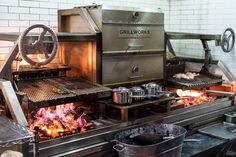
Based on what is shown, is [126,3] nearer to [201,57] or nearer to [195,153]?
[201,57]

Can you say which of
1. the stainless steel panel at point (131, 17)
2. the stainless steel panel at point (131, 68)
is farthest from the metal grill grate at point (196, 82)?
the stainless steel panel at point (131, 17)

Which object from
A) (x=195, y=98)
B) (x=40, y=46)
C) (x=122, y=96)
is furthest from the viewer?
(x=195, y=98)

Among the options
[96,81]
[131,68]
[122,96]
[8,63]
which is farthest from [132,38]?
[8,63]

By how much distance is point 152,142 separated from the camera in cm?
273

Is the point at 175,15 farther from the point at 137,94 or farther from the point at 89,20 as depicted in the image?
the point at 137,94

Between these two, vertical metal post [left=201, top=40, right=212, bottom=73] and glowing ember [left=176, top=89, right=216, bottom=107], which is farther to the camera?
vertical metal post [left=201, top=40, right=212, bottom=73]

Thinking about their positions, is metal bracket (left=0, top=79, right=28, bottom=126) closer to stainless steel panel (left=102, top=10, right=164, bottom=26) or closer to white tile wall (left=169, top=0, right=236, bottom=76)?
stainless steel panel (left=102, top=10, right=164, bottom=26)

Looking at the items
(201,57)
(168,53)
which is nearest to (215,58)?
(201,57)

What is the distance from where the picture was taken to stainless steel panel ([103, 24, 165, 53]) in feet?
10.4

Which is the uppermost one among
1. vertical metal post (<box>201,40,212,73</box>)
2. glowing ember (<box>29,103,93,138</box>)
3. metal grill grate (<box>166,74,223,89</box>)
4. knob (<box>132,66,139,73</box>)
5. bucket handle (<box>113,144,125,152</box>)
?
vertical metal post (<box>201,40,212,73</box>)

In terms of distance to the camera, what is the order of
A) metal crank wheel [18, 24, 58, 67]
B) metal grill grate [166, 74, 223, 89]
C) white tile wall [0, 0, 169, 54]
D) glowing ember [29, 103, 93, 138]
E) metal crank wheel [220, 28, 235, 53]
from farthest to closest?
metal crank wheel [220, 28, 235, 53] → metal grill grate [166, 74, 223, 89] → white tile wall [0, 0, 169, 54] → glowing ember [29, 103, 93, 138] → metal crank wheel [18, 24, 58, 67]

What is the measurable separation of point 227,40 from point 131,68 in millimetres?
1597

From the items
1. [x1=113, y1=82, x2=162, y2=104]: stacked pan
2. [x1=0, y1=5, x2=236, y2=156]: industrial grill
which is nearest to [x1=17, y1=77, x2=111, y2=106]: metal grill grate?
[x1=0, y1=5, x2=236, y2=156]: industrial grill

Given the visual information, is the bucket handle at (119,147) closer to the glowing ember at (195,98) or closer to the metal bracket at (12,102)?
the metal bracket at (12,102)
